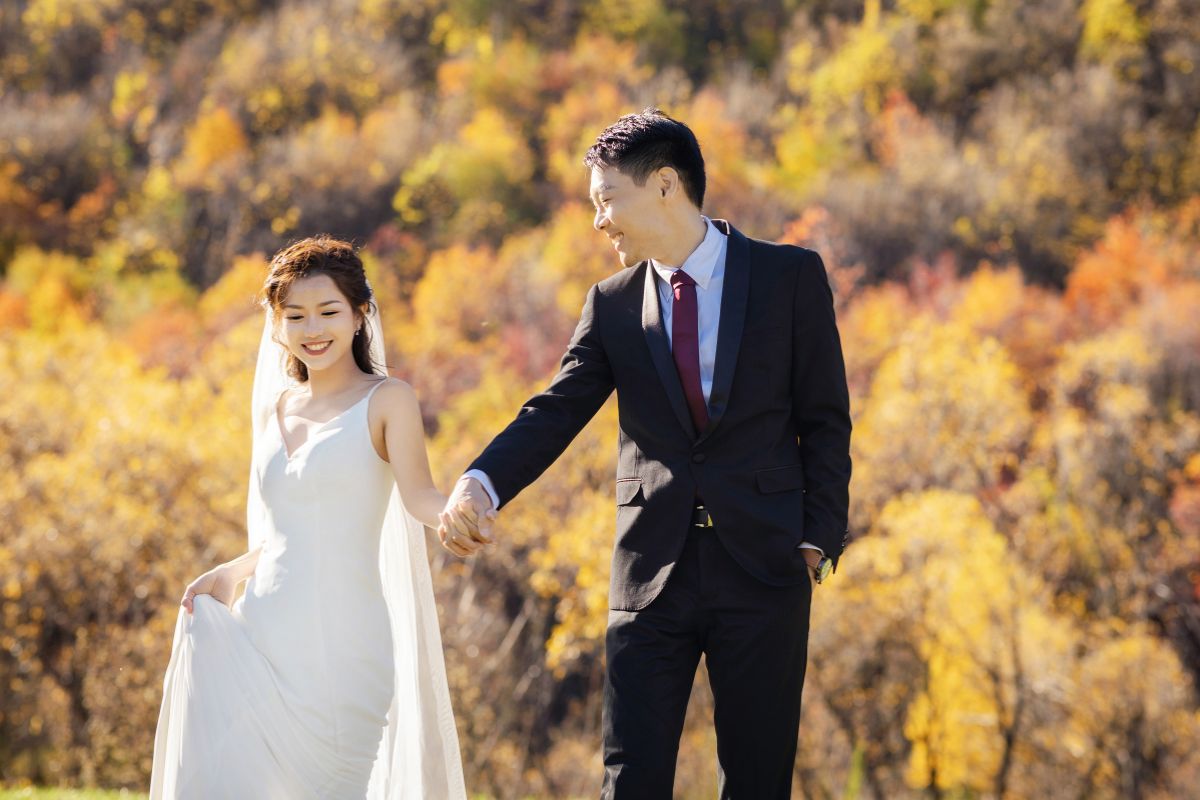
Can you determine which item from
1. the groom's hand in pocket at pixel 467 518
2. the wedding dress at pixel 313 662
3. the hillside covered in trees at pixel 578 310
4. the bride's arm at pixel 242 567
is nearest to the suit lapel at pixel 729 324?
the groom's hand in pocket at pixel 467 518

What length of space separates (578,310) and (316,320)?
134 feet

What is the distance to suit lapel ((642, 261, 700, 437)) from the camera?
3.56 m

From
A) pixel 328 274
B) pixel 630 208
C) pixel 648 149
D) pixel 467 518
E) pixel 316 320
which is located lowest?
pixel 467 518

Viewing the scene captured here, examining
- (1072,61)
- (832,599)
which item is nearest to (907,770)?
(832,599)

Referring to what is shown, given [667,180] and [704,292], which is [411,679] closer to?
[704,292]

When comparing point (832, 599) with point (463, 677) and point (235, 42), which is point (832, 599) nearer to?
point (463, 677)

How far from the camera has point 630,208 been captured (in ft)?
12.0

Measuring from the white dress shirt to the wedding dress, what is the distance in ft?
1.33

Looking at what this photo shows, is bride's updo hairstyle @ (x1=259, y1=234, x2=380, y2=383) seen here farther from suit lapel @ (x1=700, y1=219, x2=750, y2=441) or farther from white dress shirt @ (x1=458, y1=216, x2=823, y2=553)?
suit lapel @ (x1=700, y1=219, x2=750, y2=441)

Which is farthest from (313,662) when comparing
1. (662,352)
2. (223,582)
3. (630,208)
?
(630,208)

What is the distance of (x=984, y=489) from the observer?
2889 cm

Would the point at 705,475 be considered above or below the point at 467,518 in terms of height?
above

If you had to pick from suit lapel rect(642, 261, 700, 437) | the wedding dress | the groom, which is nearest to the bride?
the wedding dress

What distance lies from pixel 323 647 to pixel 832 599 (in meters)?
19.1
